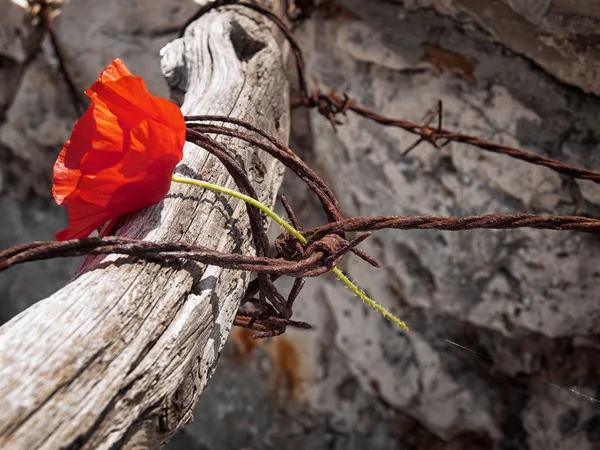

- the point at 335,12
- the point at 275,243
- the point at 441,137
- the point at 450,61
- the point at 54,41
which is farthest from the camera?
the point at 54,41

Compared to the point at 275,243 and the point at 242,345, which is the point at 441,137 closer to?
the point at 275,243

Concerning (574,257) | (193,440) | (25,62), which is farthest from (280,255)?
(25,62)

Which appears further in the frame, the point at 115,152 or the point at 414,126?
the point at 414,126

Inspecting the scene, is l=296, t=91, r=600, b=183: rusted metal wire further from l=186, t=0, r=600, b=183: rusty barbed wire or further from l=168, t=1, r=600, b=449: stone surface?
l=168, t=1, r=600, b=449: stone surface

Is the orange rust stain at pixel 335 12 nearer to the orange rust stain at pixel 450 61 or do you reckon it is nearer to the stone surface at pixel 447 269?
the stone surface at pixel 447 269

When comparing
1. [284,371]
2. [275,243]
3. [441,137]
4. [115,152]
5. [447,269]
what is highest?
[115,152]

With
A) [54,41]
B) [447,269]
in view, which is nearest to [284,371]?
[447,269]
